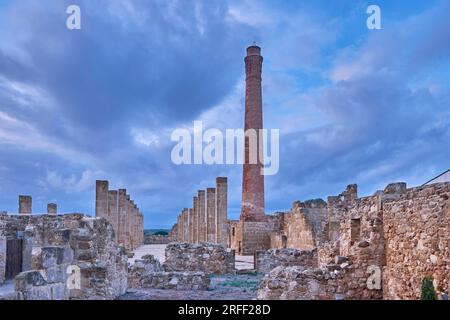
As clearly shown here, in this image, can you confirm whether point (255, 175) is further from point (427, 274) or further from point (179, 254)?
point (427, 274)

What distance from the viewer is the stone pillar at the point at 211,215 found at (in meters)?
28.6

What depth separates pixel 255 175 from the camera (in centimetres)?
2628

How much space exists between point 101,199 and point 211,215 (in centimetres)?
823

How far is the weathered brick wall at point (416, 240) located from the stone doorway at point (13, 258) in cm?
957

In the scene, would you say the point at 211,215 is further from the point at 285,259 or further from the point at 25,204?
the point at 285,259

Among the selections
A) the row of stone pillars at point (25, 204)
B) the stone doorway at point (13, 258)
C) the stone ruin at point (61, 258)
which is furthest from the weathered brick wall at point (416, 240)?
the row of stone pillars at point (25, 204)

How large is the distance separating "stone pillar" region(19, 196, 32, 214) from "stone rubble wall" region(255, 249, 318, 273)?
587 inches

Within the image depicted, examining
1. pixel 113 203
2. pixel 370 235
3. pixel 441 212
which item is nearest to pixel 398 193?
pixel 370 235

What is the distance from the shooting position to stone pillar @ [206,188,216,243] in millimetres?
28625

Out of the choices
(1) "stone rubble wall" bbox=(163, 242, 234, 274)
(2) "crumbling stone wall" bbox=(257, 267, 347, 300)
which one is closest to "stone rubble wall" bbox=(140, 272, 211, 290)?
(1) "stone rubble wall" bbox=(163, 242, 234, 274)

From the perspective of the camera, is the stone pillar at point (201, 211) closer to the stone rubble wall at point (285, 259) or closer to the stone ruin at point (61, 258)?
the stone rubble wall at point (285, 259)

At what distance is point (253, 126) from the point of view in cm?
2648

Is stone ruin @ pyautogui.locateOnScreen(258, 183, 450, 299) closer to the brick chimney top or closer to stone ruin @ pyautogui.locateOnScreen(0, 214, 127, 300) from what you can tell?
stone ruin @ pyautogui.locateOnScreen(0, 214, 127, 300)

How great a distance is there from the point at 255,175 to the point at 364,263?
670 inches
